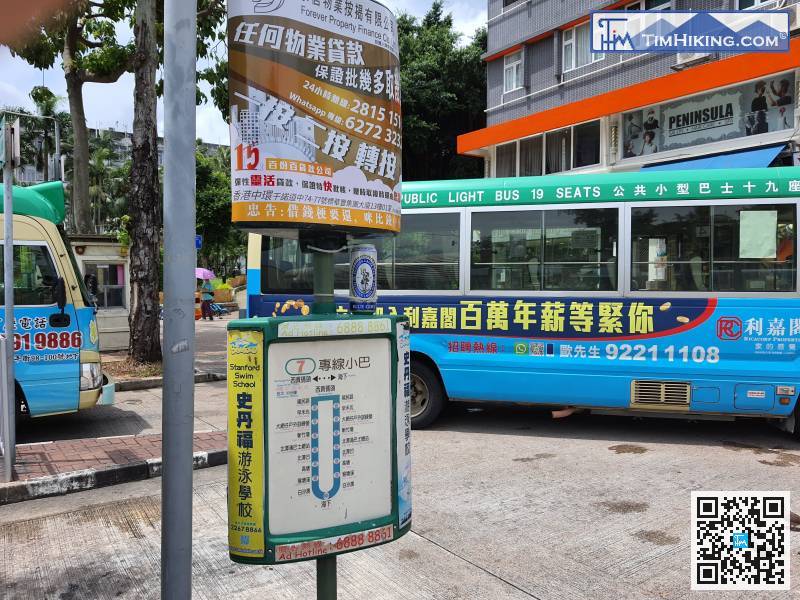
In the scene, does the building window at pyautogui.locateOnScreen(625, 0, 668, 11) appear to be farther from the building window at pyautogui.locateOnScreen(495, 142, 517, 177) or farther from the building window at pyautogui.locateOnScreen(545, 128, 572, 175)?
the building window at pyautogui.locateOnScreen(495, 142, 517, 177)

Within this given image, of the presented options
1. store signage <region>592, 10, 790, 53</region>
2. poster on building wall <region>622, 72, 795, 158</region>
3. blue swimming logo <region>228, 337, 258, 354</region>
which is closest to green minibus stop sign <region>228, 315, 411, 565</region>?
blue swimming logo <region>228, 337, 258, 354</region>

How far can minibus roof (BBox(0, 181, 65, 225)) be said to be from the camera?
255 inches

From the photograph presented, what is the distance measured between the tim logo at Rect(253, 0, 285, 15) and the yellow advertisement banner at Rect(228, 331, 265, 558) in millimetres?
1119

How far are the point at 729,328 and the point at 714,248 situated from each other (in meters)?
0.79

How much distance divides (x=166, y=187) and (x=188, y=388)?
0.64 metres

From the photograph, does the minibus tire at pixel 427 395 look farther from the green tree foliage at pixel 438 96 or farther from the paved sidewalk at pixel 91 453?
the green tree foliage at pixel 438 96

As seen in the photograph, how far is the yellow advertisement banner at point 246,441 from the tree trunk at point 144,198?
30.0ft

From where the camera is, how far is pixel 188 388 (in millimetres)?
2039

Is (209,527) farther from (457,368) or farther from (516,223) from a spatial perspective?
(516,223)

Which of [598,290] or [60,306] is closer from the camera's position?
[60,306]

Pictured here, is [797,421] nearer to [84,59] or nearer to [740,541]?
[740,541]

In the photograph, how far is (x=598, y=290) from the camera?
6520 mm

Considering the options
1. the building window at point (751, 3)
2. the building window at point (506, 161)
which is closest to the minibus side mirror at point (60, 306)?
the building window at point (751, 3)

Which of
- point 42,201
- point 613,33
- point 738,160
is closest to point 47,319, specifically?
point 42,201
